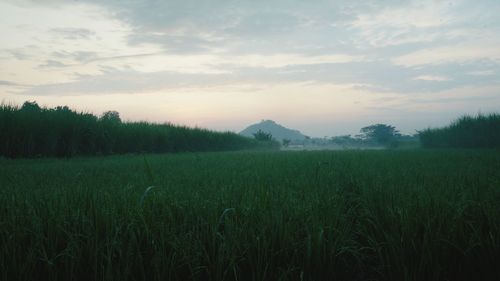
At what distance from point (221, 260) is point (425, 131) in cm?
2510

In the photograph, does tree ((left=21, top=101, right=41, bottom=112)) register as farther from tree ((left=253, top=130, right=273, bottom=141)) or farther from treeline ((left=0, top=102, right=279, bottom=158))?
tree ((left=253, top=130, right=273, bottom=141))

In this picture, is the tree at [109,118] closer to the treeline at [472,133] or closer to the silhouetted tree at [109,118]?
the silhouetted tree at [109,118]

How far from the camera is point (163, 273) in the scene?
1.34 m

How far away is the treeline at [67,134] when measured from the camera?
867 centimetres

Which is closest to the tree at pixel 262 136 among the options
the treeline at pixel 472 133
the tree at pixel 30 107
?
the treeline at pixel 472 133

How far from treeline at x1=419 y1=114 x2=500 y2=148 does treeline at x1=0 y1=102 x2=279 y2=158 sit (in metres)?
15.9

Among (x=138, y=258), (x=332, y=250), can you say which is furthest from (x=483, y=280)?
(x=138, y=258)

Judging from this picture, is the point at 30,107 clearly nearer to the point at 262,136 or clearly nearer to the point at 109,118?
the point at 109,118

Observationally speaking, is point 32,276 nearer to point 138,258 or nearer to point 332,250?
point 138,258

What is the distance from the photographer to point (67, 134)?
10.1 meters

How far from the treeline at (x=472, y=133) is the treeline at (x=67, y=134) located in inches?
628

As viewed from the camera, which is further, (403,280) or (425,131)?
(425,131)

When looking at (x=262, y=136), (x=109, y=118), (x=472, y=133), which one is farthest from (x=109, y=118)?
(x=262, y=136)

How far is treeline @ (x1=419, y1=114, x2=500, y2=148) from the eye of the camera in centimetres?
1586
